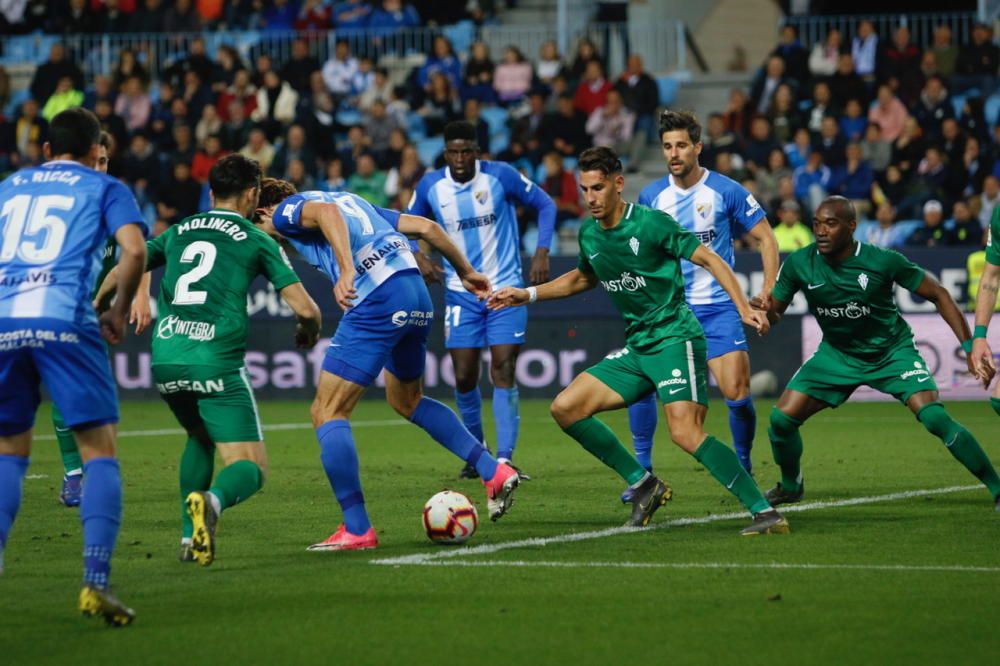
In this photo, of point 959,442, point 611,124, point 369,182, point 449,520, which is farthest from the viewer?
point 611,124

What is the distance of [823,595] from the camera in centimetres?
693

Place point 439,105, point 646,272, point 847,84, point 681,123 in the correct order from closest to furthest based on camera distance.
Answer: point 646,272 → point 681,123 → point 847,84 → point 439,105

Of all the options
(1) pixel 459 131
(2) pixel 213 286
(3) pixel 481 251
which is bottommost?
(3) pixel 481 251

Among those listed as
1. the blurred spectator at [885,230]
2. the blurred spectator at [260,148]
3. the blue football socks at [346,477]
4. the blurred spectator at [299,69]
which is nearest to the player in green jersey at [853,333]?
the blue football socks at [346,477]

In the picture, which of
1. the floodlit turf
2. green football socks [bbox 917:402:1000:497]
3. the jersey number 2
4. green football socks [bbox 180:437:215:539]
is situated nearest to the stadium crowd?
the floodlit turf

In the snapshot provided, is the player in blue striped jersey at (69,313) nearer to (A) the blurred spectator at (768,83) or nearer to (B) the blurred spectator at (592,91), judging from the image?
(A) the blurred spectator at (768,83)

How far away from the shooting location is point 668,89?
25.7 meters

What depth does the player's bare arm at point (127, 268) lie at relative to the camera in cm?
660

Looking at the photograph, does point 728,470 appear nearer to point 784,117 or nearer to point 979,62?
point 784,117

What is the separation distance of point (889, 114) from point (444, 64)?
22.7 feet

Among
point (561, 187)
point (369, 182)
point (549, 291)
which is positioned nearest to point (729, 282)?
point (549, 291)

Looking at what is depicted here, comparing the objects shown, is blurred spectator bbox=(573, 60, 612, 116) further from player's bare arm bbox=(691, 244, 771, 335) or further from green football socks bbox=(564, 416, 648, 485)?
player's bare arm bbox=(691, 244, 771, 335)

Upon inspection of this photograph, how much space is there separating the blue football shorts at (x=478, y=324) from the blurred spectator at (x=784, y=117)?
1106 centimetres

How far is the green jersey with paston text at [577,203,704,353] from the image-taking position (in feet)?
29.5
